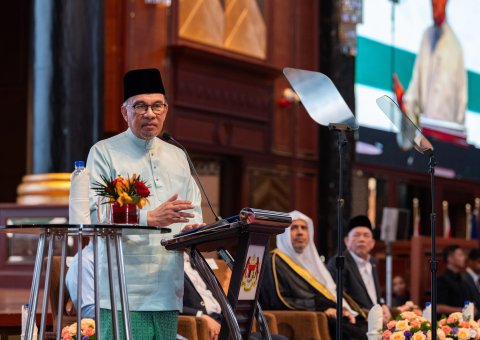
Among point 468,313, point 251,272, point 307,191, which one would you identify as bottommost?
point 468,313

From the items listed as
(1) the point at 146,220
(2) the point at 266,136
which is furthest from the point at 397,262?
(1) the point at 146,220

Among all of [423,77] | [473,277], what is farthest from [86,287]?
[423,77]

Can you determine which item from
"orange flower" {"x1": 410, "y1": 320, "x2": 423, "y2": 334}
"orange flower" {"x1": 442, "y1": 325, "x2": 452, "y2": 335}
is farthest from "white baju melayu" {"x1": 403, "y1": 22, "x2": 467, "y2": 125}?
"orange flower" {"x1": 410, "y1": 320, "x2": 423, "y2": 334}

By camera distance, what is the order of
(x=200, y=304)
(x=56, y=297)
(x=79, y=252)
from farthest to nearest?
(x=200, y=304)
(x=56, y=297)
(x=79, y=252)

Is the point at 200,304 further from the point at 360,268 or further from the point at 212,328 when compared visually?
the point at 360,268

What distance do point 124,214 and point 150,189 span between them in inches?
19.6

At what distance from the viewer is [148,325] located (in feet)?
13.1

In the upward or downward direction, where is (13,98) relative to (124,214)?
upward

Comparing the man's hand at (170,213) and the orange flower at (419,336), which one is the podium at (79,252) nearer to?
the man's hand at (170,213)

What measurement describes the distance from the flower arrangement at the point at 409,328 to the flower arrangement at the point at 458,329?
86 mm

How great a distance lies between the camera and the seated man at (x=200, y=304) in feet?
20.6

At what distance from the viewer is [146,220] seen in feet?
12.1

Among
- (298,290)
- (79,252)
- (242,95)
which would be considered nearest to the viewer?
(79,252)

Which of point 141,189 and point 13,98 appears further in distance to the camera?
point 13,98
